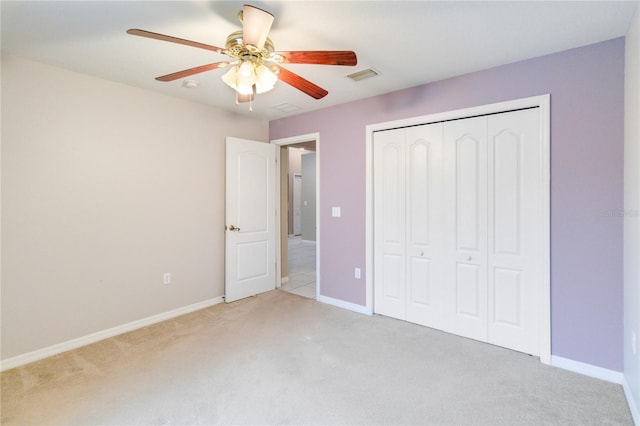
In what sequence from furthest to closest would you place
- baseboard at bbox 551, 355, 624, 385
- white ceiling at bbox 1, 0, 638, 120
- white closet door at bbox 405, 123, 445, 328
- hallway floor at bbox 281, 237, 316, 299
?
1. hallway floor at bbox 281, 237, 316, 299
2. white closet door at bbox 405, 123, 445, 328
3. baseboard at bbox 551, 355, 624, 385
4. white ceiling at bbox 1, 0, 638, 120

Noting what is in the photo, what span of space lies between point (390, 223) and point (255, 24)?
2.34 meters

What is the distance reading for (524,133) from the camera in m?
2.53

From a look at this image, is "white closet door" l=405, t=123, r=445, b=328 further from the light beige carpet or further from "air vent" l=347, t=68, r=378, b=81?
"air vent" l=347, t=68, r=378, b=81

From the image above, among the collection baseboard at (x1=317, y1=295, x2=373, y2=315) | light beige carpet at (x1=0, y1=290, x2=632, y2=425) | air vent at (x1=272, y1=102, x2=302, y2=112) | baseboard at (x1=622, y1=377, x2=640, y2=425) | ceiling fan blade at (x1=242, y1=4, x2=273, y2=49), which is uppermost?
air vent at (x1=272, y1=102, x2=302, y2=112)

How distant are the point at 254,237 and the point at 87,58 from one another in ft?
8.16

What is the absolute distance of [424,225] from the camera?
311 centimetres

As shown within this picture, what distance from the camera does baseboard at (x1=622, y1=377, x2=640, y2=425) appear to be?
1.74 meters

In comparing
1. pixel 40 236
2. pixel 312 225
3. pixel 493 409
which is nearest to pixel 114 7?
pixel 40 236

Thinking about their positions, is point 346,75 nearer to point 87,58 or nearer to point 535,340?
point 87,58

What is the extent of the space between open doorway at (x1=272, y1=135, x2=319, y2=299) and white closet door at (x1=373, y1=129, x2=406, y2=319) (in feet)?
2.93

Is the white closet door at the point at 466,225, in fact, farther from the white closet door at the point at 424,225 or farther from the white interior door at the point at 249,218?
the white interior door at the point at 249,218

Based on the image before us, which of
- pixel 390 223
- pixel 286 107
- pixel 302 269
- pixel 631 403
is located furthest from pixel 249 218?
pixel 631 403

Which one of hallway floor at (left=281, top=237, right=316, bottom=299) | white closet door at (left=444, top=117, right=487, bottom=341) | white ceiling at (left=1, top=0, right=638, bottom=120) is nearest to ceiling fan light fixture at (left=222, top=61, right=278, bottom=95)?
white ceiling at (left=1, top=0, right=638, bottom=120)

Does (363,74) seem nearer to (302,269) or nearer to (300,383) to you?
(300,383)
